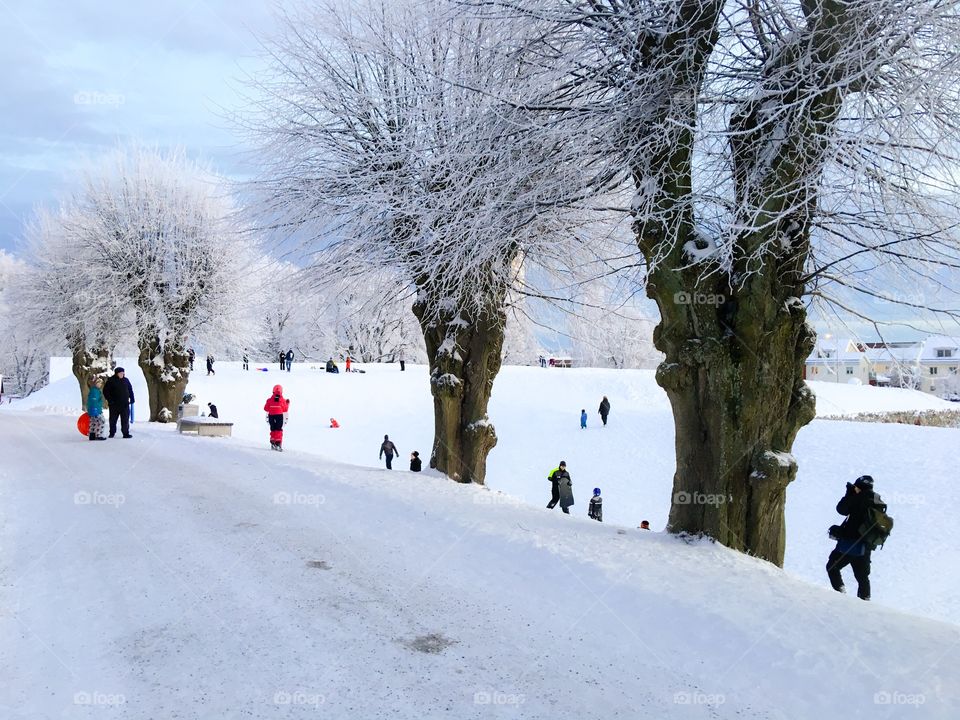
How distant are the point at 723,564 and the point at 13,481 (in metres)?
9.88

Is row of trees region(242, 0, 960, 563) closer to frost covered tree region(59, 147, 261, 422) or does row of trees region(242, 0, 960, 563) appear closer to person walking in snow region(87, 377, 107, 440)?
person walking in snow region(87, 377, 107, 440)

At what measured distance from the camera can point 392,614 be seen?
555cm

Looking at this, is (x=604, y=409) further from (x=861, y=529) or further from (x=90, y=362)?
(x=861, y=529)

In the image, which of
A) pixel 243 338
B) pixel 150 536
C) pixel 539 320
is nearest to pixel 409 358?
pixel 243 338

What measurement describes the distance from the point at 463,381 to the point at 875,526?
22.4ft

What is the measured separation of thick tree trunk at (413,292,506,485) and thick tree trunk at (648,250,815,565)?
16.5ft

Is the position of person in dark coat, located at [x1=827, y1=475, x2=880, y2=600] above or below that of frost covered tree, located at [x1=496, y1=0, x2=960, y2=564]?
below

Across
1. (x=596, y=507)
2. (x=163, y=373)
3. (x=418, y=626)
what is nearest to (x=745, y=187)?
(x=418, y=626)

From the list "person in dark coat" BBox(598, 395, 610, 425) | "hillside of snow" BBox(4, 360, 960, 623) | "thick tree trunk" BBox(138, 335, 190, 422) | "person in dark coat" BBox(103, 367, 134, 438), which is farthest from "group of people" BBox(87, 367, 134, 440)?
"person in dark coat" BBox(598, 395, 610, 425)

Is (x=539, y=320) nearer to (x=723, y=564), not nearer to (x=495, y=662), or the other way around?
(x=723, y=564)

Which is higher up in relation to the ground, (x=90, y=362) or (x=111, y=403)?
(x=90, y=362)

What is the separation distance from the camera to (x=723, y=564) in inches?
276

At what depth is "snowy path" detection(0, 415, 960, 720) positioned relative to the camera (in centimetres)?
432

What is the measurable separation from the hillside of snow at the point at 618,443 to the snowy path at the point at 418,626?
12.0 feet
